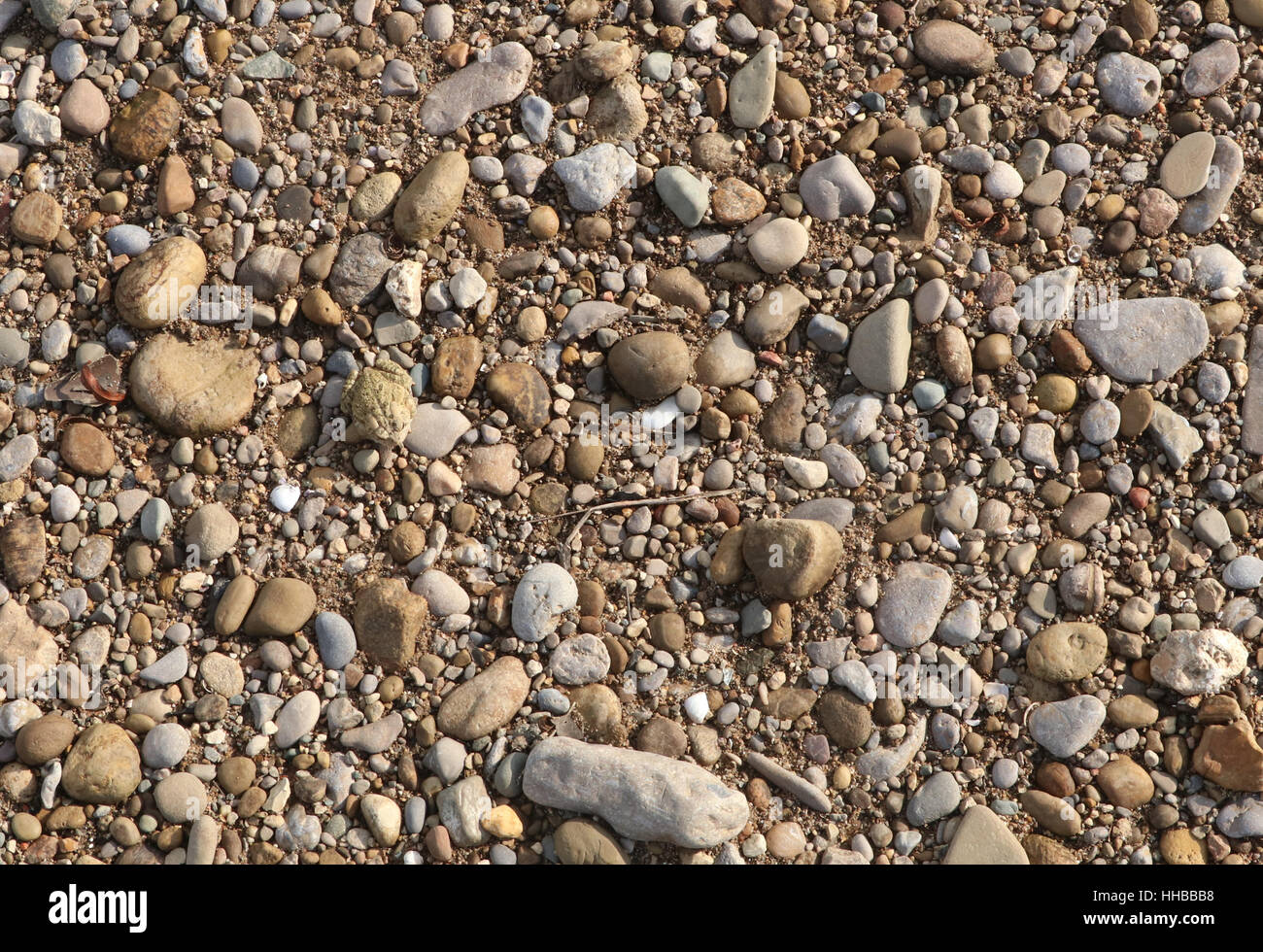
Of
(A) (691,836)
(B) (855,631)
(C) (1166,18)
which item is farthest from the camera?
(C) (1166,18)


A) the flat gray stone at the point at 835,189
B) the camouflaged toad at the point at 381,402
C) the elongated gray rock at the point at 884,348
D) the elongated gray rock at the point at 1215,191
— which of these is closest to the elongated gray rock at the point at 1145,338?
the elongated gray rock at the point at 1215,191

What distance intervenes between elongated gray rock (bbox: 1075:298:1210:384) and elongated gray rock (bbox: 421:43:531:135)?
202cm

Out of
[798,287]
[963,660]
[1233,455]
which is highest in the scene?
[798,287]

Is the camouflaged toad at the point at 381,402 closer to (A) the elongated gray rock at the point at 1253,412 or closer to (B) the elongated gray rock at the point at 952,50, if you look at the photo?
(B) the elongated gray rock at the point at 952,50

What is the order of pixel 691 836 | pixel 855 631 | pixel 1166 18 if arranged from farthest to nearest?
pixel 1166 18 → pixel 855 631 → pixel 691 836

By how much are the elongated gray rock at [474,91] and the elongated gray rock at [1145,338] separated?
2016 millimetres

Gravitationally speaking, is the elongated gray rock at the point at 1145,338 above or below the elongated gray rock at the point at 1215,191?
below

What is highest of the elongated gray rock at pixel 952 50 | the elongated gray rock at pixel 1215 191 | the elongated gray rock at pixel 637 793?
the elongated gray rock at pixel 952 50

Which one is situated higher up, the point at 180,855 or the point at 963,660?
the point at 963,660

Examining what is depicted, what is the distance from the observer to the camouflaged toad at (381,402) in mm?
2973

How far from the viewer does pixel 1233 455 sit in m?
3.12

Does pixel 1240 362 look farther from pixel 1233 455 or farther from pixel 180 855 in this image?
pixel 180 855

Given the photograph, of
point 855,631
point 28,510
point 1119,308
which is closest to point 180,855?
point 28,510

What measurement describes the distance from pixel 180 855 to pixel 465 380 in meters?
1.65
